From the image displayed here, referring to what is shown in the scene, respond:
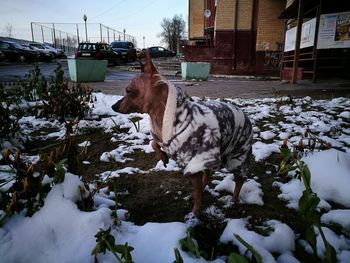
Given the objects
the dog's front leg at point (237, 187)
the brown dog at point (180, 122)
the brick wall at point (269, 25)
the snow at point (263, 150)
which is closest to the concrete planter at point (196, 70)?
the brick wall at point (269, 25)

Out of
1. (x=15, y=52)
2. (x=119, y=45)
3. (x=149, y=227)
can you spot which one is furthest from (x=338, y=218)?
(x=119, y=45)

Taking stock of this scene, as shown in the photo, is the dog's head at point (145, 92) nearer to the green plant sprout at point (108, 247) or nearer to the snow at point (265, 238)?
the green plant sprout at point (108, 247)

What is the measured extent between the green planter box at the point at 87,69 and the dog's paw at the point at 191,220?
9544 mm

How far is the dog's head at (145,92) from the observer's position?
1679mm

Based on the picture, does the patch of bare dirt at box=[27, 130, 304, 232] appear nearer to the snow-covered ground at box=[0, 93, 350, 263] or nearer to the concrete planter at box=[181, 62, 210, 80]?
the snow-covered ground at box=[0, 93, 350, 263]

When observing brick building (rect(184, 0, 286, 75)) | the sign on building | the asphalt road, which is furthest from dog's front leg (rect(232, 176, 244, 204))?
brick building (rect(184, 0, 286, 75))

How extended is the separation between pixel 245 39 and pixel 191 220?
45.3 ft

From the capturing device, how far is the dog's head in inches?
66.1

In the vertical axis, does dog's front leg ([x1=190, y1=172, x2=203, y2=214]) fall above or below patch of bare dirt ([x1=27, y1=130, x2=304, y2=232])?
above

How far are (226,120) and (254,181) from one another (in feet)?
3.25

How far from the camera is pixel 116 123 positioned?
4336 millimetres

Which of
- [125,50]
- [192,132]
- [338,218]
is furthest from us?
[125,50]

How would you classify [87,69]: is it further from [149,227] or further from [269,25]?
[149,227]

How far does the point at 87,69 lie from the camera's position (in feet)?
34.4
